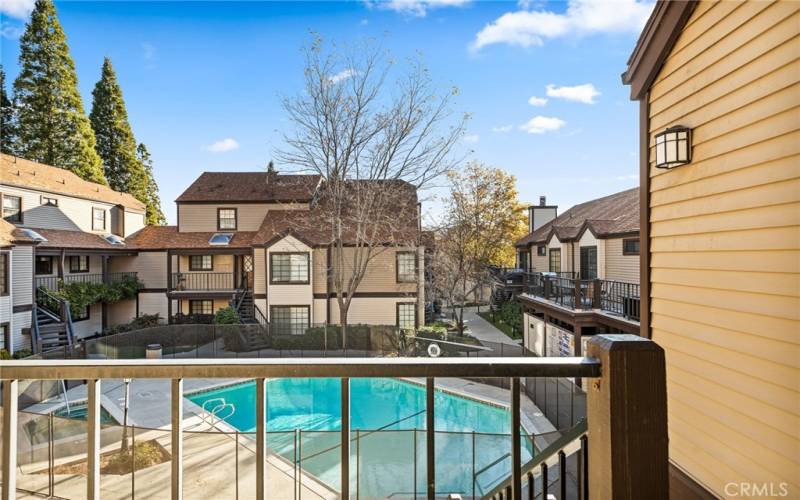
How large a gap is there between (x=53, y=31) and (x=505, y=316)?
3197 centimetres

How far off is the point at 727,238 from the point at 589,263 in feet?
43.8

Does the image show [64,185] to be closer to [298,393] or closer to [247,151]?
[247,151]

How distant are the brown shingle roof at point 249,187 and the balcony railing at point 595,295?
514 inches

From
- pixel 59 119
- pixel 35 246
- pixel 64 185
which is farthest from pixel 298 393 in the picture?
pixel 59 119

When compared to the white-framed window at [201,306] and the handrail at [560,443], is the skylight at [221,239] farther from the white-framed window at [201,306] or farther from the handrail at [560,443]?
the handrail at [560,443]

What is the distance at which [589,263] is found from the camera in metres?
15.4

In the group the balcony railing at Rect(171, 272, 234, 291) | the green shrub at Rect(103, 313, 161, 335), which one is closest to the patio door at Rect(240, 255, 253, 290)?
the balcony railing at Rect(171, 272, 234, 291)

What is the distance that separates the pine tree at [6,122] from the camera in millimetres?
22422

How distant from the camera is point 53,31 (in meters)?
23.7

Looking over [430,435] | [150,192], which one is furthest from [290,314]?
[150,192]

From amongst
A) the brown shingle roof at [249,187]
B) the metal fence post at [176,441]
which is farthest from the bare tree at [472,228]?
the metal fence post at [176,441]

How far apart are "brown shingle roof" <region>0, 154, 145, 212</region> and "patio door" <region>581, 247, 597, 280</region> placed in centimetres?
2330

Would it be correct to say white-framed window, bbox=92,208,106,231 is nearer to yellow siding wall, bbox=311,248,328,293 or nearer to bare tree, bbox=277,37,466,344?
bare tree, bbox=277,37,466,344

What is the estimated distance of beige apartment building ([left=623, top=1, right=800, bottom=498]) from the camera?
8.11 feet
